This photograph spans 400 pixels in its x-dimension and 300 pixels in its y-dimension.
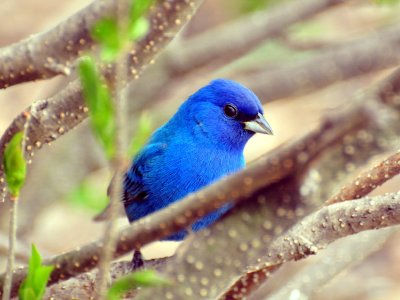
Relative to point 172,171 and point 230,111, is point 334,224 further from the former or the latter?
point 230,111

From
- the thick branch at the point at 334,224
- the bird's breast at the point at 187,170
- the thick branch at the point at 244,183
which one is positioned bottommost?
the thick branch at the point at 334,224

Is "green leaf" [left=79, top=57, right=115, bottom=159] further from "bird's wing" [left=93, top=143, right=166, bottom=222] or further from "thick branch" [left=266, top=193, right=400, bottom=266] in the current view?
"bird's wing" [left=93, top=143, right=166, bottom=222]

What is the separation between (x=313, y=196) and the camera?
2.98 ft

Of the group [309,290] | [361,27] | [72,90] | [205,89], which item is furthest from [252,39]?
[361,27]

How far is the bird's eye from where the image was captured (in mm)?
2637

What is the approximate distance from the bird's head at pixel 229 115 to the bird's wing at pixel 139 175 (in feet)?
0.48

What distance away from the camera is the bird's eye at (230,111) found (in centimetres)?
264

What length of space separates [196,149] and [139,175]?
0.21 meters

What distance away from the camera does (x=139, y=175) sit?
2641mm

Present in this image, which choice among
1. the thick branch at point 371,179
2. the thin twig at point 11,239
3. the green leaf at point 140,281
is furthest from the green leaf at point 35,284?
the thick branch at point 371,179

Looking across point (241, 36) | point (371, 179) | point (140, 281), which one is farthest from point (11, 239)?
point (241, 36)

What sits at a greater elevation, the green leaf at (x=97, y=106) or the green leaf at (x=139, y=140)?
the green leaf at (x=97, y=106)

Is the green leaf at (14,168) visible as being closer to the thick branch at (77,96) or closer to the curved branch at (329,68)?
the thick branch at (77,96)

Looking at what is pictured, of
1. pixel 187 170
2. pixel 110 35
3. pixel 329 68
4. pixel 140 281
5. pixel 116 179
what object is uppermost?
pixel 110 35
